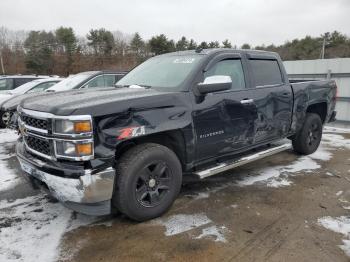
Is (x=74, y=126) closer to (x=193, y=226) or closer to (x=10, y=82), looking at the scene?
(x=193, y=226)

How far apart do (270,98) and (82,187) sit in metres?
3.11

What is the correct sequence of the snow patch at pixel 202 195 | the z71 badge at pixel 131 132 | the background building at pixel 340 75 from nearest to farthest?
1. the z71 badge at pixel 131 132
2. the snow patch at pixel 202 195
3. the background building at pixel 340 75

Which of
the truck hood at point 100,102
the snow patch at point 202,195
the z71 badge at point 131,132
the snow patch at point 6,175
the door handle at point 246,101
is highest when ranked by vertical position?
the truck hood at point 100,102

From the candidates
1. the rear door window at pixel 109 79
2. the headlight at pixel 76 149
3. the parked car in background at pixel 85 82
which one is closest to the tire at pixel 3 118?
the parked car in background at pixel 85 82

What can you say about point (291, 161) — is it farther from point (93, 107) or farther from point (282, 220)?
point (93, 107)

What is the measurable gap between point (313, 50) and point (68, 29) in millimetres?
38928

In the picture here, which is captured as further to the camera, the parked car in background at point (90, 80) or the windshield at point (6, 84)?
the windshield at point (6, 84)

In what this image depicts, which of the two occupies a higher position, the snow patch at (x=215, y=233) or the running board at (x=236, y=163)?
the running board at (x=236, y=163)

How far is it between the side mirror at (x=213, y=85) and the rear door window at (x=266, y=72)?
44.7 inches

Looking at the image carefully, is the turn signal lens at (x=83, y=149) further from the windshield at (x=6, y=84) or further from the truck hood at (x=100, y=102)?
the windshield at (x=6, y=84)

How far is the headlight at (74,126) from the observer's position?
9.29 ft

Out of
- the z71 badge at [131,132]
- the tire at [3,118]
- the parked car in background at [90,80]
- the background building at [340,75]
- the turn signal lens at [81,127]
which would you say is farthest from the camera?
the background building at [340,75]

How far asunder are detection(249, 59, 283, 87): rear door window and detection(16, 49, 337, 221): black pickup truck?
0.07ft

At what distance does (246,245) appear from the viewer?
2994 mm
